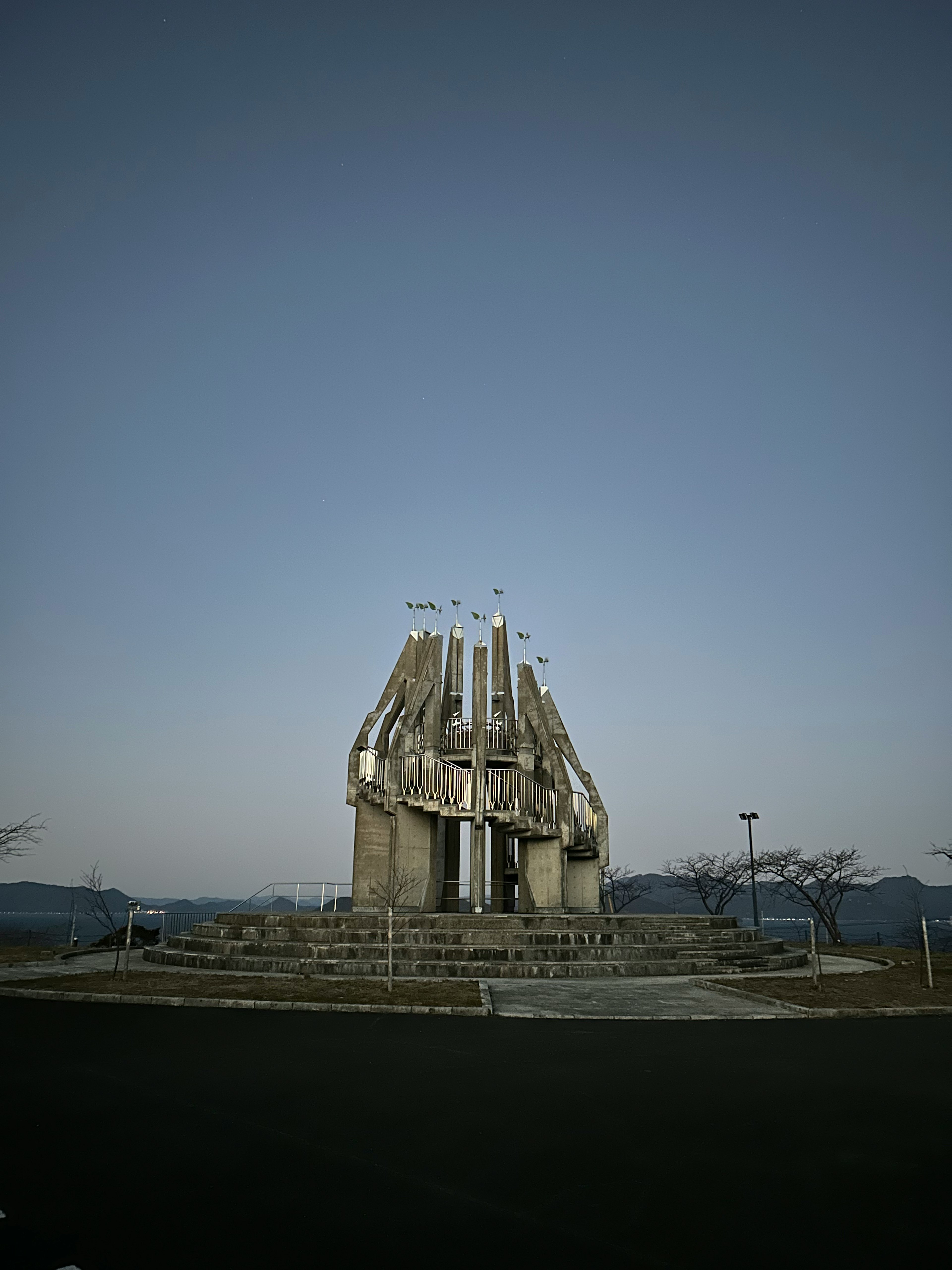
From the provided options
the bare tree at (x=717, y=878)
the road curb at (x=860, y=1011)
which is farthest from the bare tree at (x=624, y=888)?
the road curb at (x=860, y=1011)

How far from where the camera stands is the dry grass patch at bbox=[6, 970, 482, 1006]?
Answer: 1380 cm

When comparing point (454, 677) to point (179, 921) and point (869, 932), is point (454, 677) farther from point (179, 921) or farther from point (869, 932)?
point (869, 932)

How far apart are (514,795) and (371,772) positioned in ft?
15.8

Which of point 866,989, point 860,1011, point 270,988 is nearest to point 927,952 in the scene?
point 866,989

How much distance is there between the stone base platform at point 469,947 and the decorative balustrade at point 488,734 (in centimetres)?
867

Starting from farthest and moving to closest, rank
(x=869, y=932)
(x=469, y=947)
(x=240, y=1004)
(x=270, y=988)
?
1. (x=869, y=932)
2. (x=469, y=947)
3. (x=270, y=988)
4. (x=240, y=1004)

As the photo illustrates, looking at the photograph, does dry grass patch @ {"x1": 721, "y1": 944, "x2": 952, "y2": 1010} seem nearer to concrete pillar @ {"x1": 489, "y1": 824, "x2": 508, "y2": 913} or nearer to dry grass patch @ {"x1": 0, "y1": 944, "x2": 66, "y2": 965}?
concrete pillar @ {"x1": 489, "y1": 824, "x2": 508, "y2": 913}

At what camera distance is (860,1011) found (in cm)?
1307

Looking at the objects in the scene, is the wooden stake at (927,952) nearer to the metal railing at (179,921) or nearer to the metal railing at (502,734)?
the metal railing at (502,734)

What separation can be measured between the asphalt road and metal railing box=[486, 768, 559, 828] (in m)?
15.8

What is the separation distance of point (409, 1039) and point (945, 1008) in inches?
355

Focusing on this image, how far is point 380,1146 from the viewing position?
19.5 ft

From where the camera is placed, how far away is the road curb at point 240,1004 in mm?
12781

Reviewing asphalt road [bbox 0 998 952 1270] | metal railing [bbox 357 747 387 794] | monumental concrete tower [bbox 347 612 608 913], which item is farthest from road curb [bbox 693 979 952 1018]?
metal railing [bbox 357 747 387 794]
